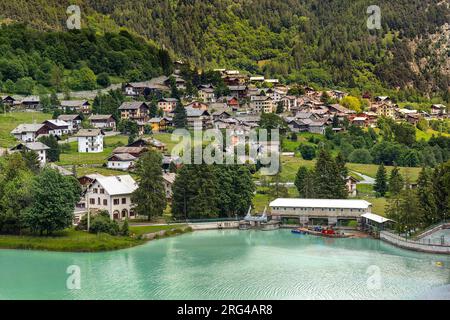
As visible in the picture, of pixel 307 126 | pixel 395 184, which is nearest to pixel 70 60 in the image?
pixel 307 126

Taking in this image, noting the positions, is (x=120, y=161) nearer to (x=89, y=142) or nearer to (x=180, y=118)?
(x=89, y=142)

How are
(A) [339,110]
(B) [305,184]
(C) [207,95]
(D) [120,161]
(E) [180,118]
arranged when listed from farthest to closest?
1. (C) [207,95]
2. (A) [339,110]
3. (E) [180,118]
4. (D) [120,161]
5. (B) [305,184]

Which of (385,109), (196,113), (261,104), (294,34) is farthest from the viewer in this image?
(294,34)

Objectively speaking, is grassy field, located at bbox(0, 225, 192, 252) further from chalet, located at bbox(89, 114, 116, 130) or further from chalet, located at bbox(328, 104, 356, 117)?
chalet, located at bbox(328, 104, 356, 117)

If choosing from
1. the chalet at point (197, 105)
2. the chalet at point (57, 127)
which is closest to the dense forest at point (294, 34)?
the chalet at point (197, 105)

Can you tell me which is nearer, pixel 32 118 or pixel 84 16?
pixel 32 118

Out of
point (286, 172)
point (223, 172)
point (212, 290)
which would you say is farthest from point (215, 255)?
point (286, 172)

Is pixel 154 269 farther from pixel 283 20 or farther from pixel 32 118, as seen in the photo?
pixel 283 20
